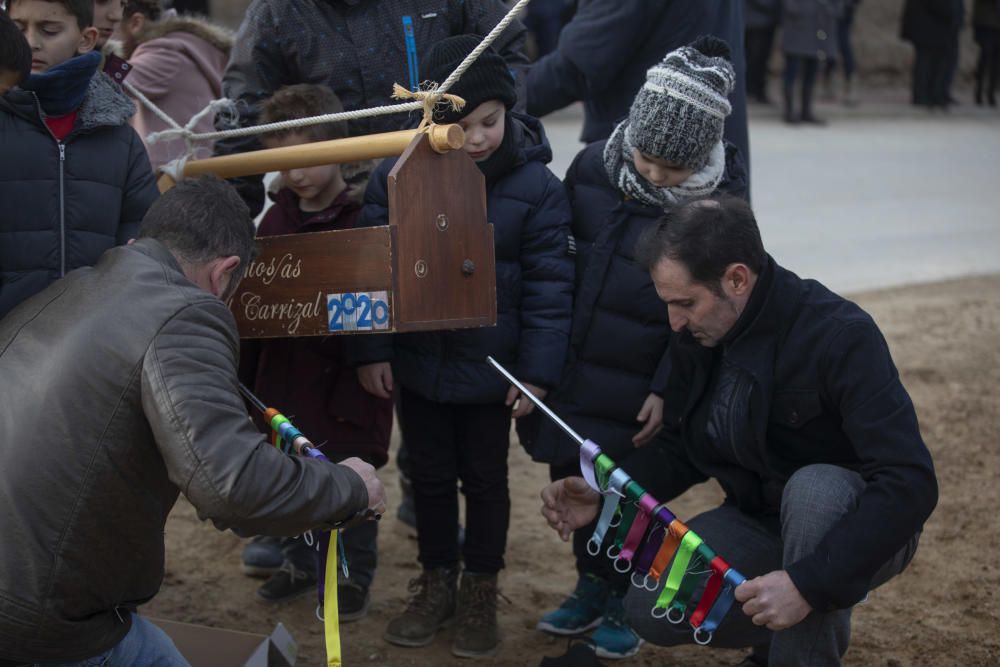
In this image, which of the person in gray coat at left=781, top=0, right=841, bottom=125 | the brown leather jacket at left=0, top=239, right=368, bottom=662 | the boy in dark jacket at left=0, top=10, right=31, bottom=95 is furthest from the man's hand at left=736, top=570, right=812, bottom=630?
the person in gray coat at left=781, top=0, right=841, bottom=125

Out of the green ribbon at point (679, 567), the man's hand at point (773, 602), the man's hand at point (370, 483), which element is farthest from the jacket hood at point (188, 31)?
the man's hand at point (773, 602)

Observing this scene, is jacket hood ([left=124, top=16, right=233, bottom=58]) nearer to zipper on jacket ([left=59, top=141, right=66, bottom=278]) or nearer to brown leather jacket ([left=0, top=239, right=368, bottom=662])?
zipper on jacket ([left=59, top=141, right=66, bottom=278])

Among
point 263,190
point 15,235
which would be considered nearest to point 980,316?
point 263,190

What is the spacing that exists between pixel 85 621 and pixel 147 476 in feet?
1.07

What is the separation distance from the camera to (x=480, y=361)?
140 inches

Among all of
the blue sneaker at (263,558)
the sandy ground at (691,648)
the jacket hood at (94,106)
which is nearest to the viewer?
the jacket hood at (94,106)

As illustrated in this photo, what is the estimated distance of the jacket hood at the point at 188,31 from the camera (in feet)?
14.4

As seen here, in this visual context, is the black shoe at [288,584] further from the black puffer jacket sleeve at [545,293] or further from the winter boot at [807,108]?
the winter boot at [807,108]

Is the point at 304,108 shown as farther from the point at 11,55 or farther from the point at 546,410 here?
the point at 546,410

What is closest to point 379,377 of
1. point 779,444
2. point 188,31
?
point 779,444

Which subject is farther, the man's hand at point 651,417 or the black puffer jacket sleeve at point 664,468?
the man's hand at point 651,417

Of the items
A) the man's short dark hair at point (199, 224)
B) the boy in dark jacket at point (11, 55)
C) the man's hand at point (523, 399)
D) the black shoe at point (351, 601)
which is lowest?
the black shoe at point (351, 601)

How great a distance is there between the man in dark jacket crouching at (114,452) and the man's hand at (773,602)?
862mm

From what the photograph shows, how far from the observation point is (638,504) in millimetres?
2848
